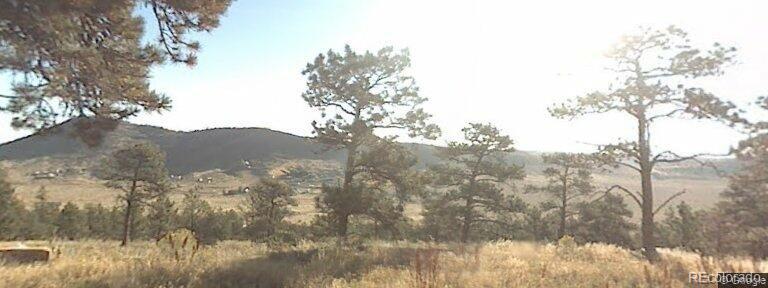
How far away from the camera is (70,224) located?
41.5 metres

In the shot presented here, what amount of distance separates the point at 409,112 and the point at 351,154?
323 centimetres

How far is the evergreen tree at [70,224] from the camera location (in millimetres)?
41031

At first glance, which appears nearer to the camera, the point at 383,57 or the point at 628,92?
the point at 628,92

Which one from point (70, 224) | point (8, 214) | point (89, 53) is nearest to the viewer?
point (89, 53)

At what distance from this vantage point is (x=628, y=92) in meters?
14.5

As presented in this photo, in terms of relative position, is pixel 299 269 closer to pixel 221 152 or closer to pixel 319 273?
pixel 319 273

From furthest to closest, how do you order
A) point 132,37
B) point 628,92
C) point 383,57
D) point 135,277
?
point 383,57, point 628,92, point 132,37, point 135,277

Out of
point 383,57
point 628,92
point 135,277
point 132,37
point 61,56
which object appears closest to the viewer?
point 135,277

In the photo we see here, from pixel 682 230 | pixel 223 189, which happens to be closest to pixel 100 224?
pixel 682 230

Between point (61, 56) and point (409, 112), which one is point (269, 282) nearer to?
point (61, 56)

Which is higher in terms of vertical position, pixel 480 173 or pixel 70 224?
pixel 480 173

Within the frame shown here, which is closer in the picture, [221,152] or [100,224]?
[100,224]

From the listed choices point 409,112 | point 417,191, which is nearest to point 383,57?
point 409,112

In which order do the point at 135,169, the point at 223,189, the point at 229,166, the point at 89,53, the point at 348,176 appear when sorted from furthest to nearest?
the point at 229,166 → the point at 223,189 → the point at 135,169 → the point at 348,176 → the point at 89,53
